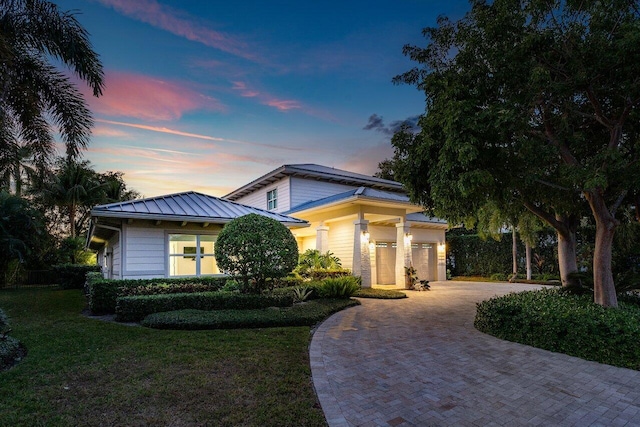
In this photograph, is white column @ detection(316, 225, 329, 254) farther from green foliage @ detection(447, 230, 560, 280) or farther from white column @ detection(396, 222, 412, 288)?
green foliage @ detection(447, 230, 560, 280)

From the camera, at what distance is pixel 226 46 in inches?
395

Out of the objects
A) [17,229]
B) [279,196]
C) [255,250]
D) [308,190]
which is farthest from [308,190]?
[17,229]

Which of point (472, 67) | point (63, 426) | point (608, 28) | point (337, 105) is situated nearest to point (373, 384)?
point (63, 426)

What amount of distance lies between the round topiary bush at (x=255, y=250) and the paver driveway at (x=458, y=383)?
2.71 metres

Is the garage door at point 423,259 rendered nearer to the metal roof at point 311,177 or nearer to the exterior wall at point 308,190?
the metal roof at point 311,177

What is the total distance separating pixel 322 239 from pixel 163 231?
22.3 ft

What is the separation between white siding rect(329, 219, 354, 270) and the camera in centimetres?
1438

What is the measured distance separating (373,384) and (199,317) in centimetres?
466

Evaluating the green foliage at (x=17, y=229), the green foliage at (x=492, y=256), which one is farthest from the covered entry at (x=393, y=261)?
the green foliage at (x=17, y=229)

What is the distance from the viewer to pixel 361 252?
1334cm

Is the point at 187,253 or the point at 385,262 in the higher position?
the point at 187,253

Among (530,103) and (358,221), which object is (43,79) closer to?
(358,221)

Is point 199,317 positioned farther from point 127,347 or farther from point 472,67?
point 472,67

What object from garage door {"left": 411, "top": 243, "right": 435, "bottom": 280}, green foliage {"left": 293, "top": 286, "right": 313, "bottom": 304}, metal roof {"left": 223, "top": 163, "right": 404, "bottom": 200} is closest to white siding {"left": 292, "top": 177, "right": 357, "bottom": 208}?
metal roof {"left": 223, "top": 163, "right": 404, "bottom": 200}
